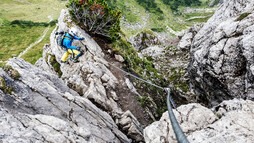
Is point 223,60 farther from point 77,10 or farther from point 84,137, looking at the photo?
point 77,10

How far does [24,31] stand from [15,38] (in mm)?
15778

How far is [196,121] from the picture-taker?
26.0 ft

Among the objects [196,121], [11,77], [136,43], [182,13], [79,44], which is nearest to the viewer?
[196,121]

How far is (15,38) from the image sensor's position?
78062 mm

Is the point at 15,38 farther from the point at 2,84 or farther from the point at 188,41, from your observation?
the point at 188,41

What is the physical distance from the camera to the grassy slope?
57.4 metres

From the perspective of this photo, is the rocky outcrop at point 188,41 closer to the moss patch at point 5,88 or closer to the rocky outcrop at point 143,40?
the rocky outcrop at point 143,40

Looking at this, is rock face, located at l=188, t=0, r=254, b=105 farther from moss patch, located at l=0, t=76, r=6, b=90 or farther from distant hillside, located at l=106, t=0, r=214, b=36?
distant hillside, located at l=106, t=0, r=214, b=36

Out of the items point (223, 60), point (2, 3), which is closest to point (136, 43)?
point (223, 60)

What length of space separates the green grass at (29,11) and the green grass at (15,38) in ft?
101

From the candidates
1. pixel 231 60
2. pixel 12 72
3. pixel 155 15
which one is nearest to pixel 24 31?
pixel 12 72

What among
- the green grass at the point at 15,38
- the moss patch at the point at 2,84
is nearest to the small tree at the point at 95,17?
the moss patch at the point at 2,84

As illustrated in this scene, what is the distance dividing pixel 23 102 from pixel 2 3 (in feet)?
712

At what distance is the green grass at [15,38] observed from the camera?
60906 mm
